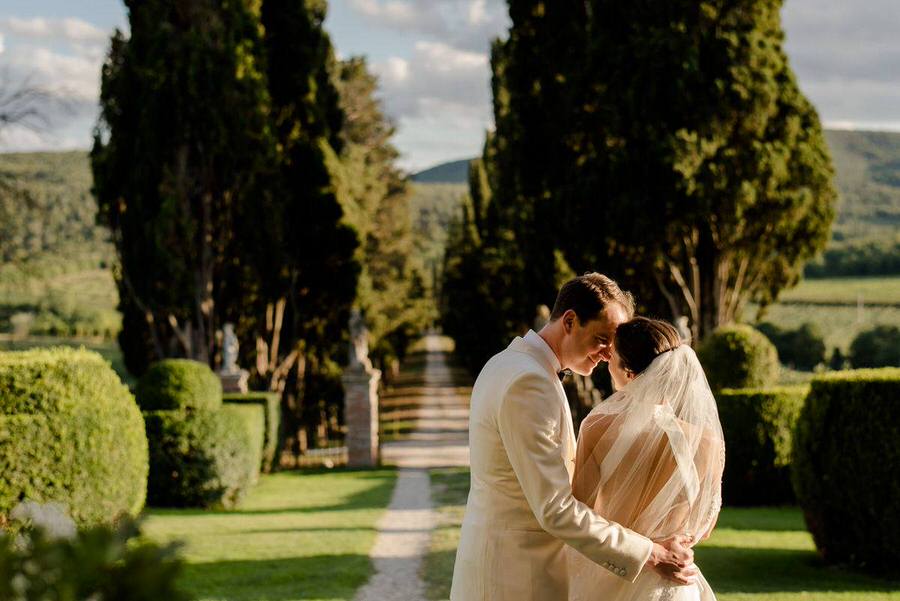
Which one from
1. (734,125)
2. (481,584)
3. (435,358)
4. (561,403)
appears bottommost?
(435,358)

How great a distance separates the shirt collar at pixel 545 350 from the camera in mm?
3204

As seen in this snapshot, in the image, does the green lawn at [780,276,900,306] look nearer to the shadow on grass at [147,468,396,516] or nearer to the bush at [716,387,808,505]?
the bush at [716,387,808,505]

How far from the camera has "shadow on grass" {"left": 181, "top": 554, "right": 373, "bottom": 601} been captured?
7504 millimetres

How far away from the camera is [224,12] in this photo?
2047cm

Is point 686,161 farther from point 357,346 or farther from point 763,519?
point 357,346

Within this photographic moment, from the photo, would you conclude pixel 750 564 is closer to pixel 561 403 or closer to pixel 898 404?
pixel 898 404

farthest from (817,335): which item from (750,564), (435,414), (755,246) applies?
(750,564)

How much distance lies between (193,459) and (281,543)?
11.9 ft

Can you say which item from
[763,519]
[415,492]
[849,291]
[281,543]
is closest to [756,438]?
[763,519]

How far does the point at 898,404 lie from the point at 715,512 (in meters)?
5.17

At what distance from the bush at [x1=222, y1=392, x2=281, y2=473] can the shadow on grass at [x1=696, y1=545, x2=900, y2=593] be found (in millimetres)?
10269

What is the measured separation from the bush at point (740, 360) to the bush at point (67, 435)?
804 centimetres

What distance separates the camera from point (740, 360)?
1330 cm

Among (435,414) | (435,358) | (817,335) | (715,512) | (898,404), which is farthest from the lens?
(435,358)
